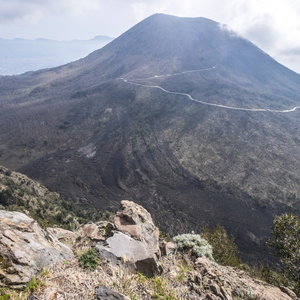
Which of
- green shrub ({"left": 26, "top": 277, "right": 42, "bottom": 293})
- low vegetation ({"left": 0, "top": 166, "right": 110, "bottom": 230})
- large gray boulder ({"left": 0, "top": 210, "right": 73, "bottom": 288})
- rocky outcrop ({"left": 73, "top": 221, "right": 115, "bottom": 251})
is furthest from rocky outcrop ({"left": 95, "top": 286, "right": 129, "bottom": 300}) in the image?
low vegetation ({"left": 0, "top": 166, "right": 110, "bottom": 230})

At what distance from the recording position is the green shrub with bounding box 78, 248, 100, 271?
6191mm

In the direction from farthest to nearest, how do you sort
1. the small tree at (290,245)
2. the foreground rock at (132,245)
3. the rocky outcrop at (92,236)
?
the small tree at (290,245) < the rocky outcrop at (92,236) < the foreground rock at (132,245)

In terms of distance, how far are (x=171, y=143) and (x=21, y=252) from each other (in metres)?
50.0

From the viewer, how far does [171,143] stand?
55125 mm

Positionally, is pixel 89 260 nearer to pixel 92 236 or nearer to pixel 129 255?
pixel 129 255

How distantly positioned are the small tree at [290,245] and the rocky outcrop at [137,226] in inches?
275

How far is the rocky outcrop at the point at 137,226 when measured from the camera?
353 inches

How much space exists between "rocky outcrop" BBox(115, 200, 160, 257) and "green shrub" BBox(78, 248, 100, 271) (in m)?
2.48

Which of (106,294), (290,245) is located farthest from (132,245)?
(290,245)

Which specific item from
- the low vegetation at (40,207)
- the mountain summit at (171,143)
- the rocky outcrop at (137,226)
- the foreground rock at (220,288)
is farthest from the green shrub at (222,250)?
the mountain summit at (171,143)

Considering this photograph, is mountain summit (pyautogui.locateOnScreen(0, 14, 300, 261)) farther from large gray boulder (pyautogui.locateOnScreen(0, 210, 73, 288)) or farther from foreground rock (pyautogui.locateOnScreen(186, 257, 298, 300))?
large gray boulder (pyautogui.locateOnScreen(0, 210, 73, 288))

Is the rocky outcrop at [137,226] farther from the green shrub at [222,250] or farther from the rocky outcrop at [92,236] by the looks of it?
the green shrub at [222,250]

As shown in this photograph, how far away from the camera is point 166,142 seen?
5566cm

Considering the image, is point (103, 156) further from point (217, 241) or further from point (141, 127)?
point (217, 241)
